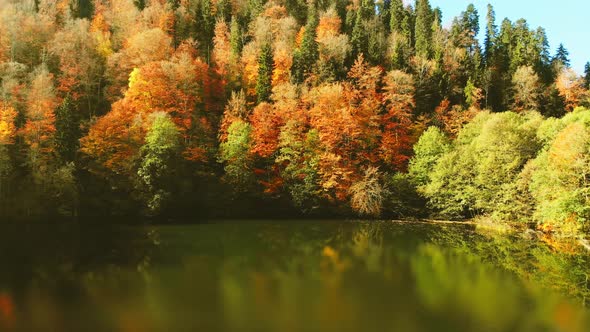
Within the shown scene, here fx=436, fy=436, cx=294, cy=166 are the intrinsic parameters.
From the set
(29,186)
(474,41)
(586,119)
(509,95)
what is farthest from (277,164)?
(474,41)

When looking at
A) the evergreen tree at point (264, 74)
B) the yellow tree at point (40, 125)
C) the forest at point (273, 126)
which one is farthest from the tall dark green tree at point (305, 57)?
the yellow tree at point (40, 125)

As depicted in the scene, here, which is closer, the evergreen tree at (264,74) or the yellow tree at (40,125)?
the yellow tree at (40,125)

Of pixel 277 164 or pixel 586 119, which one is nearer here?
pixel 586 119

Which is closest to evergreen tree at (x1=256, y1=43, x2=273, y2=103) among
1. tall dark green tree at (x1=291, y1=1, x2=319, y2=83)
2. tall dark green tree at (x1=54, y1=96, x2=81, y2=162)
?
tall dark green tree at (x1=291, y1=1, x2=319, y2=83)

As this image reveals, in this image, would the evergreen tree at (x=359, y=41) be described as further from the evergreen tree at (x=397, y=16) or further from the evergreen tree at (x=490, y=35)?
the evergreen tree at (x=490, y=35)

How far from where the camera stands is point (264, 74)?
213 feet

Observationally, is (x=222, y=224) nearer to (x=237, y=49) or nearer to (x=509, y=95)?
(x=237, y=49)

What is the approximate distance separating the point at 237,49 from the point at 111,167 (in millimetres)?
35048

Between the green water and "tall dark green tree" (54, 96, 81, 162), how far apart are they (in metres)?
14.9

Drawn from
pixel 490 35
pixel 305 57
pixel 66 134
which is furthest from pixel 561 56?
pixel 66 134

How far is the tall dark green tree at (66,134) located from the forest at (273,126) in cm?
18

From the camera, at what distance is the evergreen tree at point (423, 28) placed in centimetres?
7756

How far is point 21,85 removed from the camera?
52594 mm

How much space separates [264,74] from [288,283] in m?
48.7
